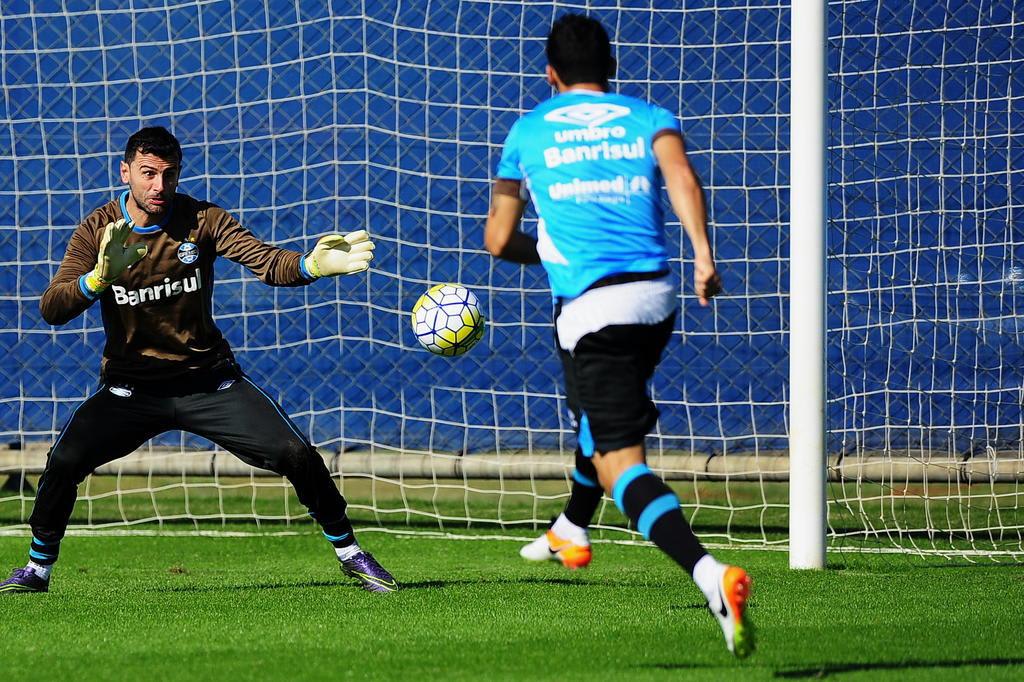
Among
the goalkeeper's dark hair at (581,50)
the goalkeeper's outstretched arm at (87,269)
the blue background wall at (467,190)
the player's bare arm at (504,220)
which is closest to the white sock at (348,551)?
the goalkeeper's outstretched arm at (87,269)

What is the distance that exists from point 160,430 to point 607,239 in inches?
99.7

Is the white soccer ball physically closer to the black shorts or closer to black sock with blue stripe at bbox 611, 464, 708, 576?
the black shorts

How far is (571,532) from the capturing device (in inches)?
179

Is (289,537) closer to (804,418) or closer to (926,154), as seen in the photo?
(804,418)

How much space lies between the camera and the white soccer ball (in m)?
5.75

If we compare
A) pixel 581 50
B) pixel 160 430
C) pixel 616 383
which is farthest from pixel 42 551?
pixel 581 50

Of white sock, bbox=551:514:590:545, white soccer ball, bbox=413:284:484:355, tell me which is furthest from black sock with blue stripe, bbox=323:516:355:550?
white sock, bbox=551:514:590:545

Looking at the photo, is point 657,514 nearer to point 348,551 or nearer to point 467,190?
point 348,551

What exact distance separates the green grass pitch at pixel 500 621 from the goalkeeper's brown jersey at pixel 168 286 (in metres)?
0.96

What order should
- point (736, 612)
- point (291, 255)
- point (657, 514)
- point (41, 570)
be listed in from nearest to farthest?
point (736, 612) < point (657, 514) < point (291, 255) < point (41, 570)

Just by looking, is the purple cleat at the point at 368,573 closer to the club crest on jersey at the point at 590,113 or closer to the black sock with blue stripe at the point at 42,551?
the black sock with blue stripe at the point at 42,551

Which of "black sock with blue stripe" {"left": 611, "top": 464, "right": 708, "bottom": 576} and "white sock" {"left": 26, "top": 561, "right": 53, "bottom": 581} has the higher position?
"black sock with blue stripe" {"left": 611, "top": 464, "right": 708, "bottom": 576}

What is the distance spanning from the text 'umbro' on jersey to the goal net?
3.77m

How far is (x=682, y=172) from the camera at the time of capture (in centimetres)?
389
